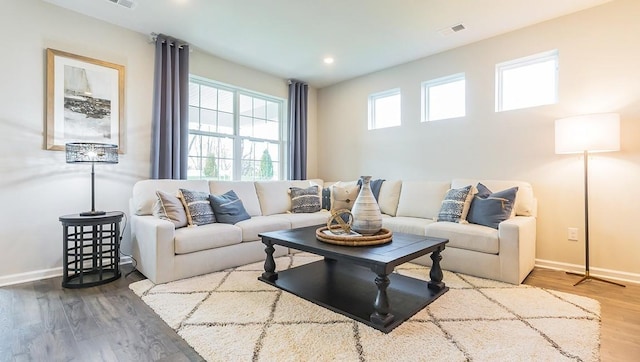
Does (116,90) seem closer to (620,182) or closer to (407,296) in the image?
(407,296)

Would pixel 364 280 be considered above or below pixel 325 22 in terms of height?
below

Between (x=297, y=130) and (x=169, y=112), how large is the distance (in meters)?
2.09

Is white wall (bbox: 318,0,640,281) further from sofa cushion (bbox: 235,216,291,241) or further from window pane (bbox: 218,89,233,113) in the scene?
window pane (bbox: 218,89,233,113)

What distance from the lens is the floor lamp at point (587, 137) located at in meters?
2.61

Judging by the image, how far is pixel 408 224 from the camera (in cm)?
331

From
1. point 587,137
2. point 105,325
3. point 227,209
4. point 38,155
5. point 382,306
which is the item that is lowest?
point 105,325

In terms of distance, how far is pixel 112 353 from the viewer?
1634mm

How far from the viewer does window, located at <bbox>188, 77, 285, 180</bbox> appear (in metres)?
4.16

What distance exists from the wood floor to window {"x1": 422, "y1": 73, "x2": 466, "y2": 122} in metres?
2.28

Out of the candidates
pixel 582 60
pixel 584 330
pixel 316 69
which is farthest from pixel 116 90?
pixel 582 60

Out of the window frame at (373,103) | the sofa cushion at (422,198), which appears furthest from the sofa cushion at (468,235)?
the window frame at (373,103)

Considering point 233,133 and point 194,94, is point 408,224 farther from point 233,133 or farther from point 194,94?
point 194,94

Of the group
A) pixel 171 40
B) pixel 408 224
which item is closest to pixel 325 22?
pixel 171 40

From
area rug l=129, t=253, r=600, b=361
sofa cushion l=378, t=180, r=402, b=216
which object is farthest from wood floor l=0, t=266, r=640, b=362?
sofa cushion l=378, t=180, r=402, b=216
